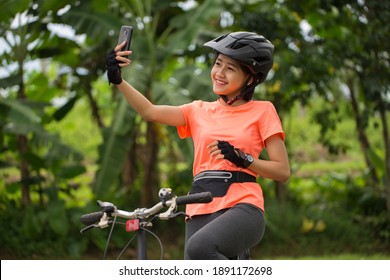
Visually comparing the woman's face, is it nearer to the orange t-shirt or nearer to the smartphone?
the orange t-shirt

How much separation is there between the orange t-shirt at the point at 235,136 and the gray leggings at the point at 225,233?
4cm

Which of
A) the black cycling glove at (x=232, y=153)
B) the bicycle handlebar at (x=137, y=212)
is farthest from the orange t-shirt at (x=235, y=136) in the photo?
the bicycle handlebar at (x=137, y=212)

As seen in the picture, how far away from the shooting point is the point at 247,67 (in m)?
3.53

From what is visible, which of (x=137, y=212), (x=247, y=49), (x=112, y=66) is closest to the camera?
(x=137, y=212)

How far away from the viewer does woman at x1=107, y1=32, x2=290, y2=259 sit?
10.5ft

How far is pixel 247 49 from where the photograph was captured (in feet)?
11.4

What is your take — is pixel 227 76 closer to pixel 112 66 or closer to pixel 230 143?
pixel 230 143

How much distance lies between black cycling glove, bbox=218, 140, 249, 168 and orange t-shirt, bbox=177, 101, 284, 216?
134 millimetres

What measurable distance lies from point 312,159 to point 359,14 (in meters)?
7.41

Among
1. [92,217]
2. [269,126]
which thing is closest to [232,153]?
[269,126]

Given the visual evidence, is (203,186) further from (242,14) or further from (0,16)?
(242,14)

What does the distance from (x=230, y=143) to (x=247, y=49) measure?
44cm

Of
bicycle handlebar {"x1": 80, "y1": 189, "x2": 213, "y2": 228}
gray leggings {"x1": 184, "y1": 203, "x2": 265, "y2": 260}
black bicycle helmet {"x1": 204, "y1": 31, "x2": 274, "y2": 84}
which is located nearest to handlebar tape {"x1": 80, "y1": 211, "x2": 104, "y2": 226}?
bicycle handlebar {"x1": 80, "y1": 189, "x2": 213, "y2": 228}

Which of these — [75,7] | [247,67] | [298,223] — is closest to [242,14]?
[75,7]
